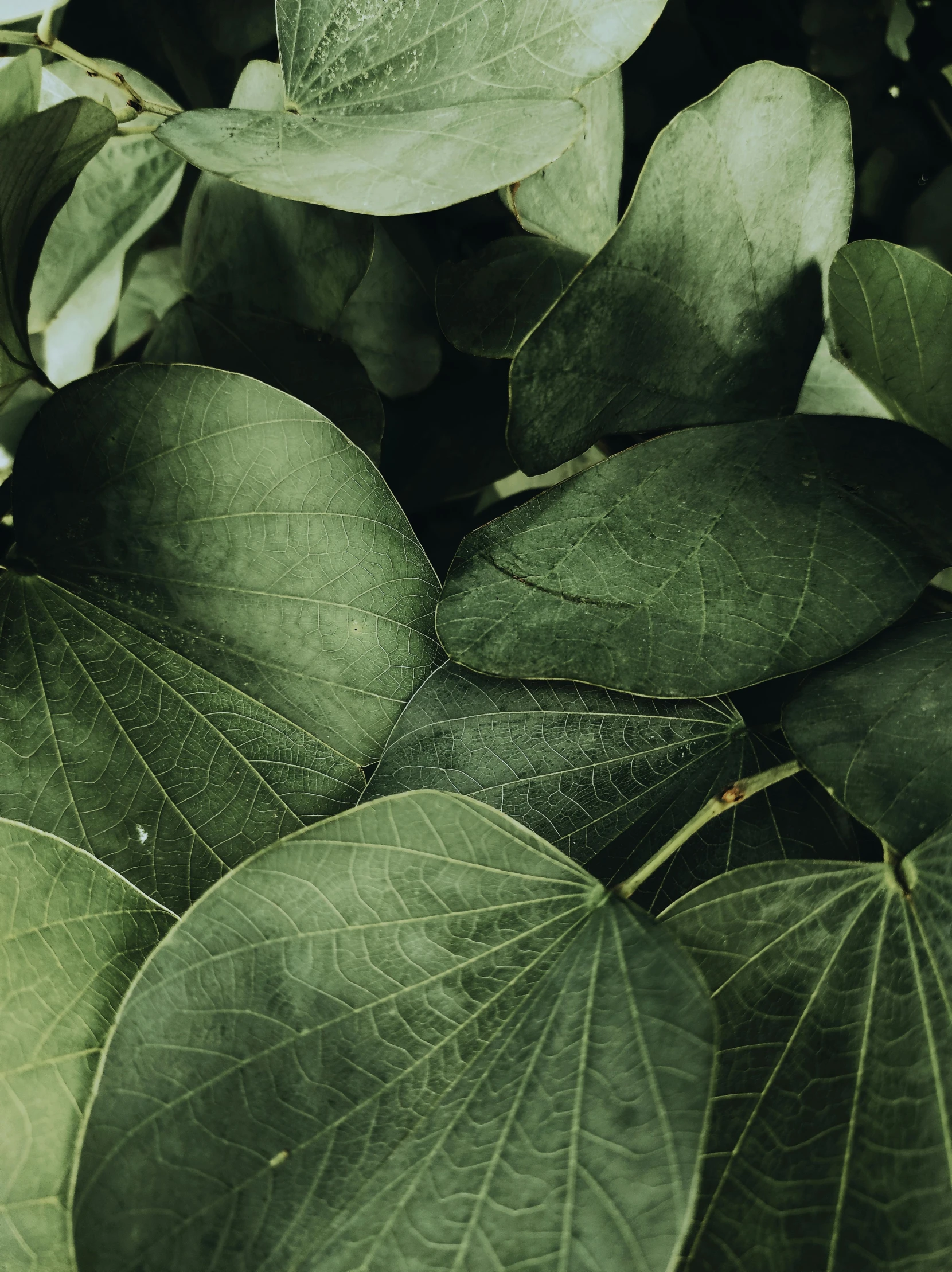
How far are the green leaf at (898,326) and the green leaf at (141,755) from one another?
29cm

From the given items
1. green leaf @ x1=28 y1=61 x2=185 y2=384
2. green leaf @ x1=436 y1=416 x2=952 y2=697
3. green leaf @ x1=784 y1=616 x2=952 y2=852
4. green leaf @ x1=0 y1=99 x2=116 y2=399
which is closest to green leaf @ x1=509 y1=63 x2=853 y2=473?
green leaf @ x1=436 y1=416 x2=952 y2=697

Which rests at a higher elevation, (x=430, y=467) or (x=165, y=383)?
(x=165, y=383)

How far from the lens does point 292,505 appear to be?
39 centimetres

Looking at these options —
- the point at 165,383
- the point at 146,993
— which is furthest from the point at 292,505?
the point at 146,993

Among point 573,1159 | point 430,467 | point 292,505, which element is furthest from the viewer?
point 430,467

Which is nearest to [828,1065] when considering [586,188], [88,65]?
[586,188]

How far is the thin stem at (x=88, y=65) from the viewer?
445mm

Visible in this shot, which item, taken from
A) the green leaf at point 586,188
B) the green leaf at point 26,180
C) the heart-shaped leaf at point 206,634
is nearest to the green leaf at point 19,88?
the green leaf at point 26,180

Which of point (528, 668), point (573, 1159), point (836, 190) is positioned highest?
point (836, 190)

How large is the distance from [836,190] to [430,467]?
0.80 ft

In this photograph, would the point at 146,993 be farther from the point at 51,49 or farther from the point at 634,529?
the point at 51,49

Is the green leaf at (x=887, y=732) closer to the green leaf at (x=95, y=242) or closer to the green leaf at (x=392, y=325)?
the green leaf at (x=392, y=325)

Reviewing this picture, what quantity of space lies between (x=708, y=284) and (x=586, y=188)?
10cm

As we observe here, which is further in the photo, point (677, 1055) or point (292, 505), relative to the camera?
point (292, 505)
